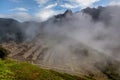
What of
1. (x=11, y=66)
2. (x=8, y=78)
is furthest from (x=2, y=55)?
(x=8, y=78)

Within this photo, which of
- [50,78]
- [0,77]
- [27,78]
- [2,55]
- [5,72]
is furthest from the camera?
[2,55]

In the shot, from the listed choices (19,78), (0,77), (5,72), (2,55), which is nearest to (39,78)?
(19,78)

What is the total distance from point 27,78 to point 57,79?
6.00m

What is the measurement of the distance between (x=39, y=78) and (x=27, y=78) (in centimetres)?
279

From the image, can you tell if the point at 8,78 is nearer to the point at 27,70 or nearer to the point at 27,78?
the point at 27,78

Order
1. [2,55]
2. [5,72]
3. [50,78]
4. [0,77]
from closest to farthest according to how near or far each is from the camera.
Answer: [0,77]
[5,72]
[50,78]
[2,55]

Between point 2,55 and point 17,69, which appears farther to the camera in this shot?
point 2,55

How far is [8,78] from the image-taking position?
3622cm

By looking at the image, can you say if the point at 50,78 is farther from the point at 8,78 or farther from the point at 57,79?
the point at 8,78

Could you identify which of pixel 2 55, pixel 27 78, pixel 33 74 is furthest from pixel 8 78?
pixel 2 55

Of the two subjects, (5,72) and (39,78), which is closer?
(5,72)

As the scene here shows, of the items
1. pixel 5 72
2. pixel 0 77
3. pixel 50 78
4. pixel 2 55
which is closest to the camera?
pixel 0 77

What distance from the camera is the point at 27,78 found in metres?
43.6

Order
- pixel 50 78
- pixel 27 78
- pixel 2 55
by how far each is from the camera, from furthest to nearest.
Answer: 1. pixel 2 55
2. pixel 50 78
3. pixel 27 78
